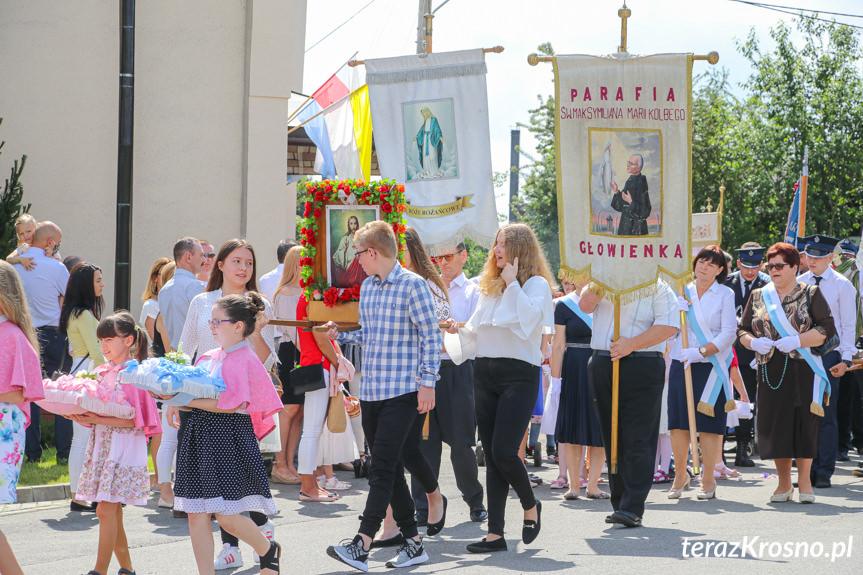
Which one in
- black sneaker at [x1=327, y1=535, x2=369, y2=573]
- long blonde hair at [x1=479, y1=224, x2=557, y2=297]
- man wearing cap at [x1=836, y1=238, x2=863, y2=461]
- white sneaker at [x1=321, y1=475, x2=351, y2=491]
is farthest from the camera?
man wearing cap at [x1=836, y1=238, x2=863, y2=461]

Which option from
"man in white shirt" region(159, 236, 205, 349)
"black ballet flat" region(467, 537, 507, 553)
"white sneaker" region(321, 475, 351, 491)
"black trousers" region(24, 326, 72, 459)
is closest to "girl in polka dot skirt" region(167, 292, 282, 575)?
"black ballet flat" region(467, 537, 507, 553)

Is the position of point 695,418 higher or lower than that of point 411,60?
lower

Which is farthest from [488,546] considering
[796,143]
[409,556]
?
[796,143]

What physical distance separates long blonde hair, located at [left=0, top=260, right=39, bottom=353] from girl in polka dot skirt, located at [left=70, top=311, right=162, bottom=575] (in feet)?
2.53

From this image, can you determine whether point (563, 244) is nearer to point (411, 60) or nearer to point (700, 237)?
point (411, 60)

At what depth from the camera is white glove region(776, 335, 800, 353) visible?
30.0 feet

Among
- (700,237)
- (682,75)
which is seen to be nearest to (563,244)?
(682,75)

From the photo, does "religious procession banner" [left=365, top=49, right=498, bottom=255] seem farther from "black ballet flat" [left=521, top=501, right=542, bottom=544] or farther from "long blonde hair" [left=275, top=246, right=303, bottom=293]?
"black ballet flat" [left=521, top=501, right=542, bottom=544]

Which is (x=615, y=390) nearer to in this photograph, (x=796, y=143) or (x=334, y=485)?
(x=334, y=485)

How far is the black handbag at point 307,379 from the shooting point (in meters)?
8.84

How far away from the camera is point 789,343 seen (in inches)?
361

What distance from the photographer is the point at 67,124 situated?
14.4 m

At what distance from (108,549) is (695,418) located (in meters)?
5.49

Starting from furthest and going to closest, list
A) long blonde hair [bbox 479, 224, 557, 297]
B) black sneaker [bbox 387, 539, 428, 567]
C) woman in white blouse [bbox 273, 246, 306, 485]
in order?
1. woman in white blouse [bbox 273, 246, 306, 485]
2. long blonde hair [bbox 479, 224, 557, 297]
3. black sneaker [bbox 387, 539, 428, 567]
